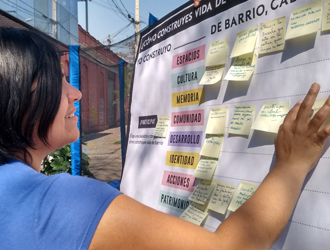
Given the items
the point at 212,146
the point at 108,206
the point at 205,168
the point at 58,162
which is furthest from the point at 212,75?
the point at 58,162

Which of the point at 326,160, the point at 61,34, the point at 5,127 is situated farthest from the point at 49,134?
the point at 61,34

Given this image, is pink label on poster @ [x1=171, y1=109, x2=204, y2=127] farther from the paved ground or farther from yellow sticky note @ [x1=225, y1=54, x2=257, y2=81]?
the paved ground

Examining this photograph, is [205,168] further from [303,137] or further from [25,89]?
[25,89]

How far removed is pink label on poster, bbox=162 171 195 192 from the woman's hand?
519mm

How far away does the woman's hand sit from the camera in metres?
0.73

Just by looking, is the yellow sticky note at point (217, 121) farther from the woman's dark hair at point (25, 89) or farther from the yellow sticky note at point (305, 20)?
the woman's dark hair at point (25, 89)

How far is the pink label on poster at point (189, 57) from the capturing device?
1.25m

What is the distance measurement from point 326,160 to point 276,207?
22 centimetres

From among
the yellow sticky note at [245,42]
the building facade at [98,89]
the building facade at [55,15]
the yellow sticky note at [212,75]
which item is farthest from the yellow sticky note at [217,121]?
the building facade at [55,15]

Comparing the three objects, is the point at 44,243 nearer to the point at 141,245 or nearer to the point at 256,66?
the point at 141,245

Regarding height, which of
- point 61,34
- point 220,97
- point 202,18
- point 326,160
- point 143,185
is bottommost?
point 143,185

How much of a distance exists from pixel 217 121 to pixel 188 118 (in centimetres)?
21

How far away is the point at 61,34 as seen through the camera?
12.8 meters

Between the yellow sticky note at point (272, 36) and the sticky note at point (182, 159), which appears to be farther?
the sticky note at point (182, 159)
